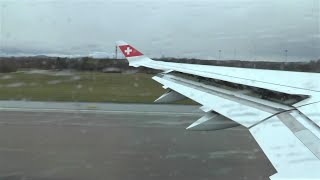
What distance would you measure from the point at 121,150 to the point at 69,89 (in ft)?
42.8

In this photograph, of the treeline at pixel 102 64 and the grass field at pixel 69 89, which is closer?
the treeline at pixel 102 64

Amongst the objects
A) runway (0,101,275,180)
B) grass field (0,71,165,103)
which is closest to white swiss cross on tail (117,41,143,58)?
runway (0,101,275,180)

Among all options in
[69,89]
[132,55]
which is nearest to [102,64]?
[132,55]

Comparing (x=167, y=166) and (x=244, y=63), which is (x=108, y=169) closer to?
(x=167, y=166)

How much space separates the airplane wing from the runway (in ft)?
3.16

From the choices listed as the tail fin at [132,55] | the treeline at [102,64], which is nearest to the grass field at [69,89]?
the treeline at [102,64]

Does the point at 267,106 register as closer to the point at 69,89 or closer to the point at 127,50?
the point at 127,50

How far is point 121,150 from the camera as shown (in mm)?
6539

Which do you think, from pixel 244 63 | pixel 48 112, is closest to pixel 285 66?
pixel 244 63

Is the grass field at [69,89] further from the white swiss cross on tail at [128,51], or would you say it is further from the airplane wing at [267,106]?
the airplane wing at [267,106]

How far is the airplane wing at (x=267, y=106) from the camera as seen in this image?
2.34 meters

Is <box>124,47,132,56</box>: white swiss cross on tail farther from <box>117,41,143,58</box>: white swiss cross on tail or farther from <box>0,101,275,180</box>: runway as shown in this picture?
<box>0,101,275,180</box>: runway

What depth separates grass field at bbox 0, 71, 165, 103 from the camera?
51.3 feet

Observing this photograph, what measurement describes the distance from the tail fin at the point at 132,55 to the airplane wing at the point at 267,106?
18cm
